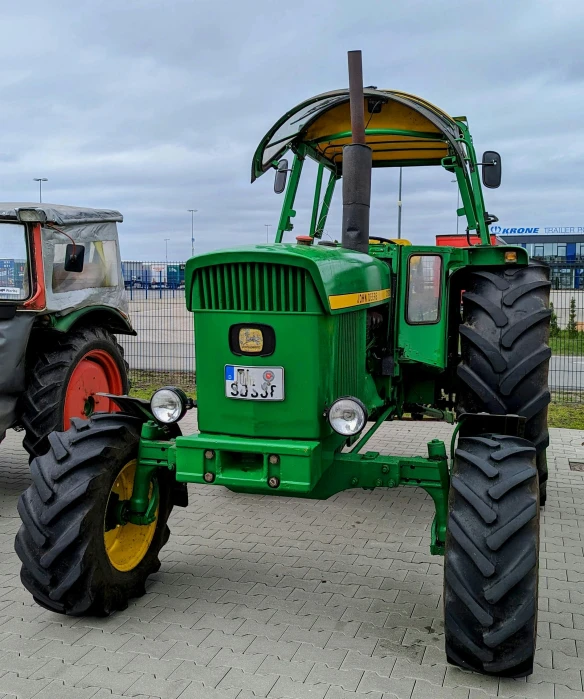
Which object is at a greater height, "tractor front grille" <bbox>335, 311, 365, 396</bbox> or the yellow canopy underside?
the yellow canopy underside

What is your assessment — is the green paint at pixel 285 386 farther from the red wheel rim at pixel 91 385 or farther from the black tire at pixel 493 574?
the red wheel rim at pixel 91 385

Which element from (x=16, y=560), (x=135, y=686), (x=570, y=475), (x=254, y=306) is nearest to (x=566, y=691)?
(x=135, y=686)

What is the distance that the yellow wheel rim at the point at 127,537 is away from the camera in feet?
13.3

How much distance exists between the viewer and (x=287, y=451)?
3.51m

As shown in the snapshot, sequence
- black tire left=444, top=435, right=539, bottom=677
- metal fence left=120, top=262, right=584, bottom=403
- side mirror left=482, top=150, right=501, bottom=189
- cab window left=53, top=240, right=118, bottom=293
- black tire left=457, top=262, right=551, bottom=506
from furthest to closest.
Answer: metal fence left=120, top=262, right=584, bottom=403
cab window left=53, top=240, right=118, bottom=293
side mirror left=482, top=150, right=501, bottom=189
black tire left=457, top=262, right=551, bottom=506
black tire left=444, top=435, right=539, bottom=677

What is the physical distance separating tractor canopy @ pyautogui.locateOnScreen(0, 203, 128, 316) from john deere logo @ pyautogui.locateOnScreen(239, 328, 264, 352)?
279 cm

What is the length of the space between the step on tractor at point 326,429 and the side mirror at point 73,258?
2.19 metres

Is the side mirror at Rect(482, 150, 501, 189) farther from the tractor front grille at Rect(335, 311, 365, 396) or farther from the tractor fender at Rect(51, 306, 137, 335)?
the tractor fender at Rect(51, 306, 137, 335)

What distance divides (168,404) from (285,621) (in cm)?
121

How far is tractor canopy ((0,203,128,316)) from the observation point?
597 centimetres

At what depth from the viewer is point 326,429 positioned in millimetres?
3721

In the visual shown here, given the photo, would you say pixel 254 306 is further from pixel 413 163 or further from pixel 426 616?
pixel 413 163

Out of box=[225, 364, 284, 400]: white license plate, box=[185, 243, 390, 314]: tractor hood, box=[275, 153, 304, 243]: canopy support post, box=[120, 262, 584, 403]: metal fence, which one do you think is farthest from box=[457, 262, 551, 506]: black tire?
box=[120, 262, 584, 403]: metal fence

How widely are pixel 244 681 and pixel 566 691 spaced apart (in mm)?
1323
